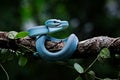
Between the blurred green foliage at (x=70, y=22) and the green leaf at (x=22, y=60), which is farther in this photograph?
the blurred green foliage at (x=70, y=22)

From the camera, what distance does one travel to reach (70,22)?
88.5 inches

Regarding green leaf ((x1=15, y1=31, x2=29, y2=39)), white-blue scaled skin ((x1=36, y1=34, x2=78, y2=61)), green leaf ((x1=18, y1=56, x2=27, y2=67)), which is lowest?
green leaf ((x1=18, y1=56, x2=27, y2=67))

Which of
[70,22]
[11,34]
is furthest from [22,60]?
[70,22]

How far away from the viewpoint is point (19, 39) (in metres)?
0.85

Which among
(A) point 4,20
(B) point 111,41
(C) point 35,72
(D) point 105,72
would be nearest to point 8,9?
(A) point 4,20

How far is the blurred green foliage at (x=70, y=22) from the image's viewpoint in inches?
72.9

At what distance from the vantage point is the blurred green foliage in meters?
1.85

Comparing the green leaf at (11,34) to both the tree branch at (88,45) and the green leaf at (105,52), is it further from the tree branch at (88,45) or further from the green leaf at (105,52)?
the green leaf at (105,52)

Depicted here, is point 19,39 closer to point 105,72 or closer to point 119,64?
point 119,64

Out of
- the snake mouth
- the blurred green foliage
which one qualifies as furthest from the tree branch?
the blurred green foliage

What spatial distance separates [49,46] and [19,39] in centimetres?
7

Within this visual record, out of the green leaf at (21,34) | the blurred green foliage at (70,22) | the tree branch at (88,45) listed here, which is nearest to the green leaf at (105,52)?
the tree branch at (88,45)

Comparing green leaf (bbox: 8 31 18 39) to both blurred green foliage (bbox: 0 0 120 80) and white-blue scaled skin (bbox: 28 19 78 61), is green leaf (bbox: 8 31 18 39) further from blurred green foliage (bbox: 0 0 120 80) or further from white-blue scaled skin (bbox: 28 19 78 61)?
blurred green foliage (bbox: 0 0 120 80)

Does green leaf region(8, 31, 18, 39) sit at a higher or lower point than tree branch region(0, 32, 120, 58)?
higher
